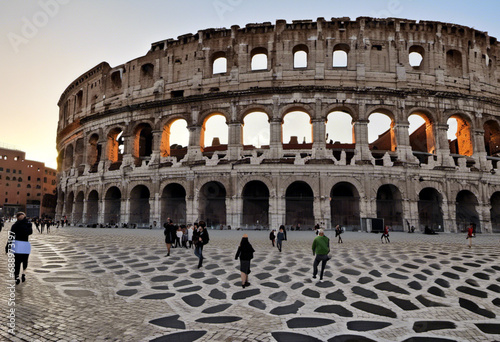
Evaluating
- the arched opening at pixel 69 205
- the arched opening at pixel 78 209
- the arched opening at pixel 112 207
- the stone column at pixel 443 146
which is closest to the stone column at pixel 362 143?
the stone column at pixel 443 146

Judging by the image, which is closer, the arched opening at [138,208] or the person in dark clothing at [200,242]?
the person in dark clothing at [200,242]

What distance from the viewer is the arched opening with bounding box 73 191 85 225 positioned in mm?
27828

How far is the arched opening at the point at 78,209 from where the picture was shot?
2783 cm

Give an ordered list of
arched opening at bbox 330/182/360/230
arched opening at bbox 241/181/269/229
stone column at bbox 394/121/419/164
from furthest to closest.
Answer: arched opening at bbox 241/181/269/229
stone column at bbox 394/121/419/164
arched opening at bbox 330/182/360/230

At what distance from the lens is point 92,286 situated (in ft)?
19.7

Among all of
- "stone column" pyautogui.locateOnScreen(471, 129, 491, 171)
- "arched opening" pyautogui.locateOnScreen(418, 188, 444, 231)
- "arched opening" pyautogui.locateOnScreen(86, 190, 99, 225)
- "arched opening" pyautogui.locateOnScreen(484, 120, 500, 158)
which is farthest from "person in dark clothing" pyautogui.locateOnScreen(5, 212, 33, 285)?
"arched opening" pyautogui.locateOnScreen(484, 120, 500, 158)

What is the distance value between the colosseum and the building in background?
50163mm

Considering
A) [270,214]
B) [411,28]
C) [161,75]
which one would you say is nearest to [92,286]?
[270,214]

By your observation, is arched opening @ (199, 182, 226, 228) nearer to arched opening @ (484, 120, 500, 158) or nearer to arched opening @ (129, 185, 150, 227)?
arched opening @ (129, 185, 150, 227)

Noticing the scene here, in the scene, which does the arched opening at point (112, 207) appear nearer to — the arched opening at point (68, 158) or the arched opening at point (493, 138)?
the arched opening at point (68, 158)

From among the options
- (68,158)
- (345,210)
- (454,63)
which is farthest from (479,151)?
(68,158)

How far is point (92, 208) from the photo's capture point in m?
27.0

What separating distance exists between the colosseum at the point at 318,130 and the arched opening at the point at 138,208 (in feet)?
0.38

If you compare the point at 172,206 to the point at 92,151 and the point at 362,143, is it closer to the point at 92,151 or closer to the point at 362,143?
the point at 92,151
